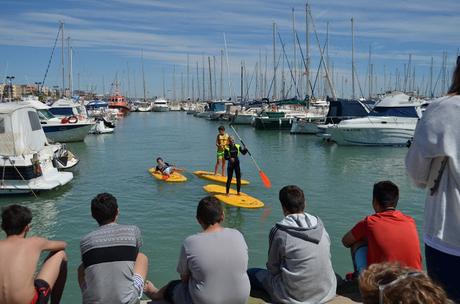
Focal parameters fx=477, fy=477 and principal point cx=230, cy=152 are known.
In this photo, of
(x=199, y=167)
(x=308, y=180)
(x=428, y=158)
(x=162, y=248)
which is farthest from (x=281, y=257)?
(x=199, y=167)

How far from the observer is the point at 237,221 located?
1159cm

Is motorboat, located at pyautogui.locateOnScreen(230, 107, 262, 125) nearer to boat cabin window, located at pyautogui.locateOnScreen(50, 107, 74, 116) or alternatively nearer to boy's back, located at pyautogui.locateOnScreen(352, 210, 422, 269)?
boat cabin window, located at pyautogui.locateOnScreen(50, 107, 74, 116)

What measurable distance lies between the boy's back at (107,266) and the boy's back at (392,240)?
7.90ft

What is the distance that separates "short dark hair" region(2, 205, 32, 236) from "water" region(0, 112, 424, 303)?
280 cm

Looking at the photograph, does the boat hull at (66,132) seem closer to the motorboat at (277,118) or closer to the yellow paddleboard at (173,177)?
the yellow paddleboard at (173,177)

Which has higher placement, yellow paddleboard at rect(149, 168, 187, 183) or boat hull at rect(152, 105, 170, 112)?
yellow paddleboard at rect(149, 168, 187, 183)

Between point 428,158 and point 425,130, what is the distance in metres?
0.16

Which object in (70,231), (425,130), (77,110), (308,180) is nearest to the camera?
(425,130)

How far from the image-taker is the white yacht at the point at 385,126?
101ft

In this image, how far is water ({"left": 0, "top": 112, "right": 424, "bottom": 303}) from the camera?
9719mm

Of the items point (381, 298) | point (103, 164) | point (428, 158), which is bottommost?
point (103, 164)

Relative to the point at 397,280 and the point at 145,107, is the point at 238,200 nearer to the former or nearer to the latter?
the point at 397,280

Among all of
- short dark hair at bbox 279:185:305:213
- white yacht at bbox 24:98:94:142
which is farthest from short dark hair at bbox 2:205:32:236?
white yacht at bbox 24:98:94:142

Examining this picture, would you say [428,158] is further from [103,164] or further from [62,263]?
[103,164]
